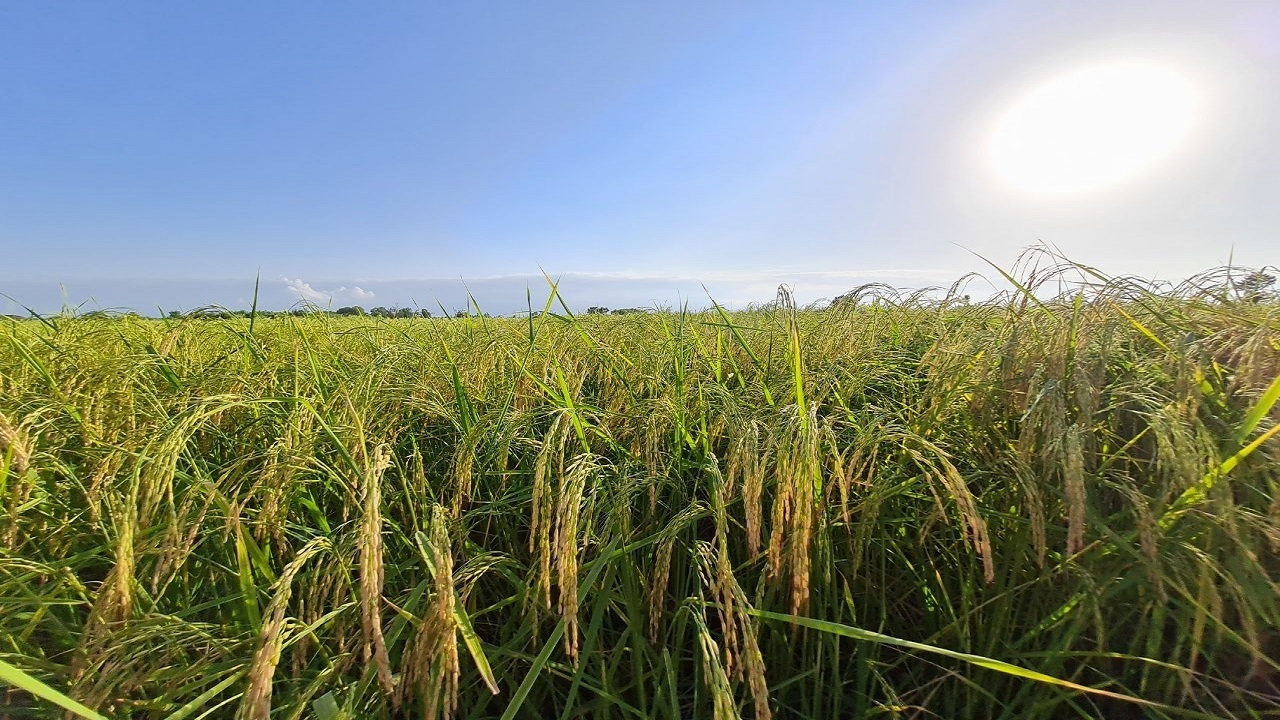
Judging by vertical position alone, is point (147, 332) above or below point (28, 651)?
above

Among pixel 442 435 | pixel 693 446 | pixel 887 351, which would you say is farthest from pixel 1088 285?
pixel 442 435

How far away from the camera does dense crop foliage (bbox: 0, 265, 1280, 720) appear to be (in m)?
0.98

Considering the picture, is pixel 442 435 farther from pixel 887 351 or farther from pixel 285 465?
pixel 887 351

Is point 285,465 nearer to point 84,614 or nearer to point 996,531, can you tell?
point 84,614

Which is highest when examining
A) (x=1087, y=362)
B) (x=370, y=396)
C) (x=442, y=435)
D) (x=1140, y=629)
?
(x=1087, y=362)

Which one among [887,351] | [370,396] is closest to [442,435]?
[370,396]

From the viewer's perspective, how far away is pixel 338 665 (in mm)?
1082

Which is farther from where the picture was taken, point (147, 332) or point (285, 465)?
point (147, 332)

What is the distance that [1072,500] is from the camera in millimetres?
937

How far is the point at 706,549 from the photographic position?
1.09m

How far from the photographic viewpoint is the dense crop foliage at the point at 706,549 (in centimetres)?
98

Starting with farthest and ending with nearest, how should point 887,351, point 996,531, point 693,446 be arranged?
point 887,351 → point 693,446 → point 996,531

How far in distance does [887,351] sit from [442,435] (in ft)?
6.58

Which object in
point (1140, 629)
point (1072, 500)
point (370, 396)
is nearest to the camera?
point (1072, 500)
